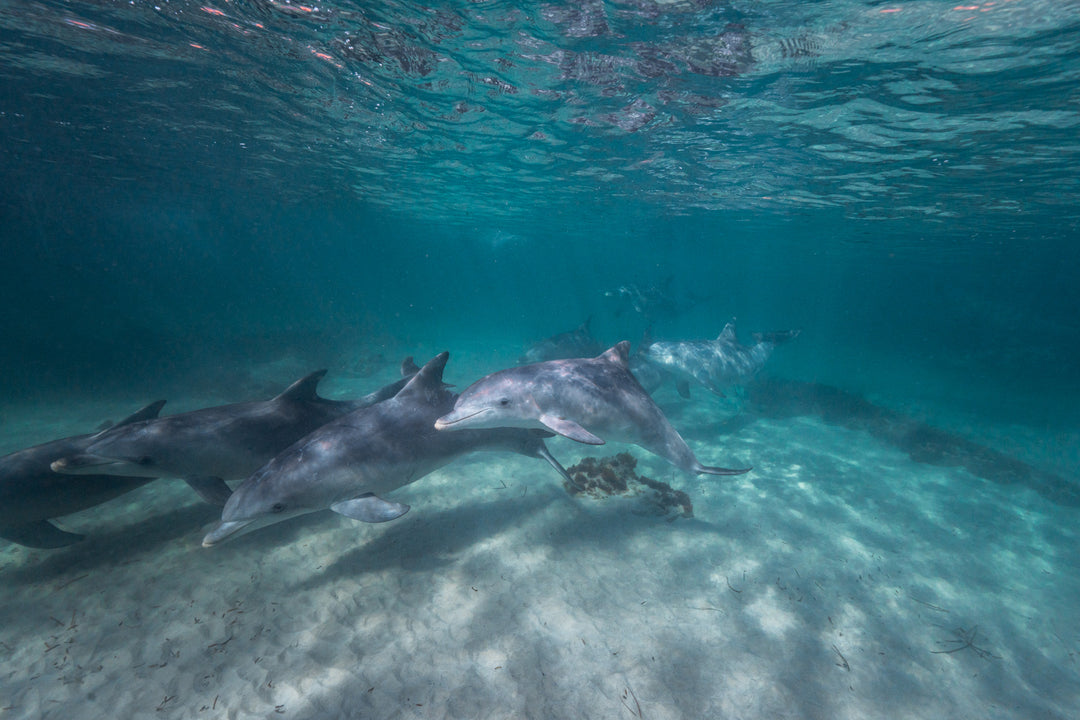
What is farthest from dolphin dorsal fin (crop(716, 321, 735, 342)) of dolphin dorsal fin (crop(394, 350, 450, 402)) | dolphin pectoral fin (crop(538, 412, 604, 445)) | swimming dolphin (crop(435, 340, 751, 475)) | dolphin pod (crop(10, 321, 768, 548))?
dolphin dorsal fin (crop(394, 350, 450, 402))

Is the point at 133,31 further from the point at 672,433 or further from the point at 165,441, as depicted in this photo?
the point at 672,433

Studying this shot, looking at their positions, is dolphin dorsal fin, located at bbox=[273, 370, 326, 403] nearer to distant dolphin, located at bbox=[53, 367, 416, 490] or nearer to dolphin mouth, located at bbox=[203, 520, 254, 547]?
distant dolphin, located at bbox=[53, 367, 416, 490]

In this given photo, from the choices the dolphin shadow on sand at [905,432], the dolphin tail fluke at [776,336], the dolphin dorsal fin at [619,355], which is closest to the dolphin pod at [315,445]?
the dolphin dorsal fin at [619,355]

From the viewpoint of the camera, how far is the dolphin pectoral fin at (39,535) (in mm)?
5520

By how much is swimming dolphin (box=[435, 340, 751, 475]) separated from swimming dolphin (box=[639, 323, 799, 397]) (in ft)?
24.4

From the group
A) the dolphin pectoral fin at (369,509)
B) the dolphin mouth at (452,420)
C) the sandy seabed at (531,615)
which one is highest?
the dolphin mouth at (452,420)

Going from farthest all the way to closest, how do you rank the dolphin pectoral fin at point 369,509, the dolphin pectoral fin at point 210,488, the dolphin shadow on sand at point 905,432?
the dolphin shadow on sand at point 905,432 < the dolphin pectoral fin at point 210,488 < the dolphin pectoral fin at point 369,509

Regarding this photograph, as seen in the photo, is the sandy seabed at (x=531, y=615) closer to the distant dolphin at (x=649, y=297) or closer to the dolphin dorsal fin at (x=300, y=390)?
the dolphin dorsal fin at (x=300, y=390)

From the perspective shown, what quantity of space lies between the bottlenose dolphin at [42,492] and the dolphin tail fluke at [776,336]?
56.5 feet

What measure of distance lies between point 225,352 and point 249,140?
1248 cm

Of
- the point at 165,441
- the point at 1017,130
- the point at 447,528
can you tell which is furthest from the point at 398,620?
the point at 1017,130

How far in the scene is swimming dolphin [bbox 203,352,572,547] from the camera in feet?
15.5

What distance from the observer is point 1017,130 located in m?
12.3

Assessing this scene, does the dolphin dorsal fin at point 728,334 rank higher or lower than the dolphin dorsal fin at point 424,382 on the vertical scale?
lower
